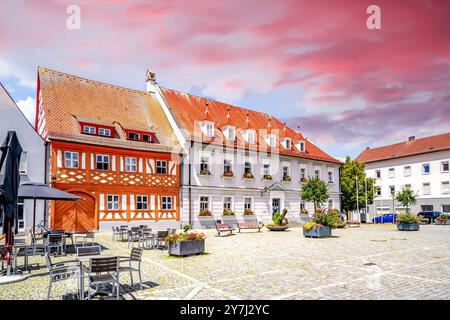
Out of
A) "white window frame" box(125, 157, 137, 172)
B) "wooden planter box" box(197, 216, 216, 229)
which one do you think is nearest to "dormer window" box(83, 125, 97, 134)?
"white window frame" box(125, 157, 137, 172)

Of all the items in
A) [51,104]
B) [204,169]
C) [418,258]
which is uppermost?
[51,104]

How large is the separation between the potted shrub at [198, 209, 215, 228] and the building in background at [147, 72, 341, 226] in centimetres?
28

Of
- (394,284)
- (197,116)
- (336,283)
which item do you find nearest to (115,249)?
(336,283)

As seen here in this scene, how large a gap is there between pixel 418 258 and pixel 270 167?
22013 mm

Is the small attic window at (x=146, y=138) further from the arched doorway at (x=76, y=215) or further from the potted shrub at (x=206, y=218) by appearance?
the potted shrub at (x=206, y=218)

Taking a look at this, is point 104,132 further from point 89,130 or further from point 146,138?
point 146,138

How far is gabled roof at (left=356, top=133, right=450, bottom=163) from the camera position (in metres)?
50.1

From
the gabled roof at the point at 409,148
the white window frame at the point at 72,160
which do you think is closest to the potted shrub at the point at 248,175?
the white window frame at the point at 72,160

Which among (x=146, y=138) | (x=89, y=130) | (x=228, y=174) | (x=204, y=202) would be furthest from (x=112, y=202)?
(x=228, y=174)

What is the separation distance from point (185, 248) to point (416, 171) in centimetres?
4726

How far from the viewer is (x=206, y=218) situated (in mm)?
29312
